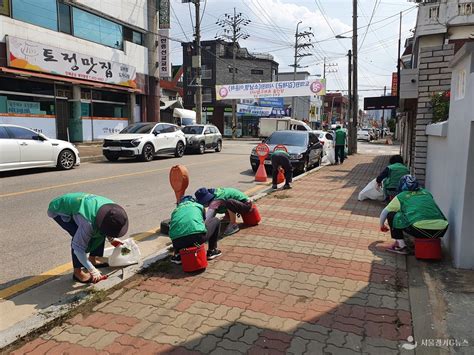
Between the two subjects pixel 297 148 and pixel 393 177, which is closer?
pixel 393 177

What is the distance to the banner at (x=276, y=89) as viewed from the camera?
28978mm

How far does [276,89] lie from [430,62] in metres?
23.2

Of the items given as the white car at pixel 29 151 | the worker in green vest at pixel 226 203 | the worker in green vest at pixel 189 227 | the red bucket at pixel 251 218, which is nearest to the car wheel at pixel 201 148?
the white car at pixel 29 151

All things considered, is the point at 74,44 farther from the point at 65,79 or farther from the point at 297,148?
the point at 297,148

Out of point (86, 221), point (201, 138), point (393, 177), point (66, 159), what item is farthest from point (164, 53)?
point (86, 221)

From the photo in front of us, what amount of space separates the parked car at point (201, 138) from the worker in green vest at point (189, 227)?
54.0 feet

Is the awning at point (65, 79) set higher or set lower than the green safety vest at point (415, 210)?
higher

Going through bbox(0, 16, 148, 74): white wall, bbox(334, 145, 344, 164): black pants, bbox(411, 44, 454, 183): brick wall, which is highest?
bbox(0, 16, 148, 74): white wall

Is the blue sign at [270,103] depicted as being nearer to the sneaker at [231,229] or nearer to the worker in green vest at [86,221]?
the sneaker at [231,229]

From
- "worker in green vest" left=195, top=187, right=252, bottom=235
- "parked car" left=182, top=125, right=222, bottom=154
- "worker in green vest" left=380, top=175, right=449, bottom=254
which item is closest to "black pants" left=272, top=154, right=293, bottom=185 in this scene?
"worker in green vest" left=195, top=187, right=252, bottom=235

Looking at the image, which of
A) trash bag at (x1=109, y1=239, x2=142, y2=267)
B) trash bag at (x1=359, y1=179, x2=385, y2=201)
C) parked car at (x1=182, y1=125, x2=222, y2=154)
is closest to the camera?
trash bag at (x1=109, y1=239, x2=142, y2=267)

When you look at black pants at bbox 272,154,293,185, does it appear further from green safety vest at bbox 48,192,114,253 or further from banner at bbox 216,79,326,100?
banner at bbox 216,79,326,100

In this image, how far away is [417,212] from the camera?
16.4 feet

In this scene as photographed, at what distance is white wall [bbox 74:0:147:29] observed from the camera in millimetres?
21931
